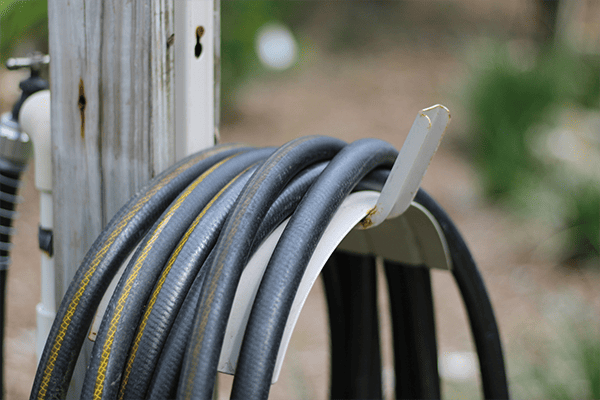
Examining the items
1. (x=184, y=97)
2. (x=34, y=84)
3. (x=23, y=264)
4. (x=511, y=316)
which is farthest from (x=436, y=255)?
(x=23, y=264)

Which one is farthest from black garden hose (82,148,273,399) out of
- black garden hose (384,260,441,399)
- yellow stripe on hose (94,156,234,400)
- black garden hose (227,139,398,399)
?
black garden hose (384,260,441,399)

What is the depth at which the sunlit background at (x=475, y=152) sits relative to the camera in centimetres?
244

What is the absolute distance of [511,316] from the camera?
3018 mm

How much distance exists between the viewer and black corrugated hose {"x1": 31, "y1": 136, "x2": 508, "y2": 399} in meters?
0.57

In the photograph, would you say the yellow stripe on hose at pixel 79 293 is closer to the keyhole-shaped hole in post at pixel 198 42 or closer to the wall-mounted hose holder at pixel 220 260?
the wall-mounted hose holder at pixel 220 260

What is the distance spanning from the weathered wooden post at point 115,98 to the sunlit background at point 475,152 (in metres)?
0.13

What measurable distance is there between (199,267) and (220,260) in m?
0.08

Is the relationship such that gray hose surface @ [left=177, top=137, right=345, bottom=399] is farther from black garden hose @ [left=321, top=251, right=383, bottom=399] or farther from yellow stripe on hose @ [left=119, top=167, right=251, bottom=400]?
black garden hose @ [left=321, top=251, right=383, bottom=399]

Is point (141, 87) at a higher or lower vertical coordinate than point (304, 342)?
higher

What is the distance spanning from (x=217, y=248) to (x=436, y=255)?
19.7 inches

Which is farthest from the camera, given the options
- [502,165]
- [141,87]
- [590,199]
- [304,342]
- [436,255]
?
[502,165]

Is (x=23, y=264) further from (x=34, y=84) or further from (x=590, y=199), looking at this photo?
(x=590, y=199)

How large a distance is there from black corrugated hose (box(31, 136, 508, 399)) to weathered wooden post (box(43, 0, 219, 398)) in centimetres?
8

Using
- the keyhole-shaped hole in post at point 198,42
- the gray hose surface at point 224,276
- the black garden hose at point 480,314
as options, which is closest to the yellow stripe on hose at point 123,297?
the gray hose surface at point 224,276
